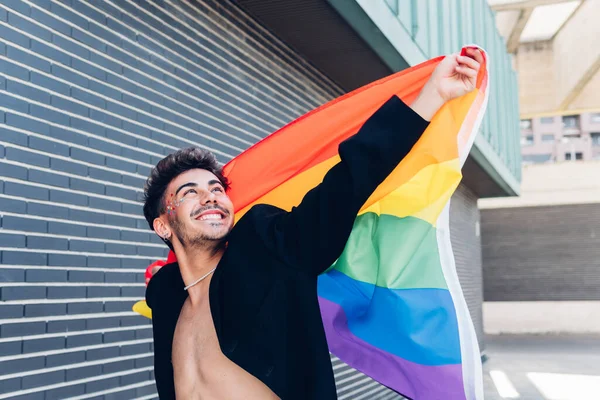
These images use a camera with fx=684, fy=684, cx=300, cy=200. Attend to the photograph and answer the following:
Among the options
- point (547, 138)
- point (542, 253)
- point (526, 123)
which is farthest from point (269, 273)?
point (526, 123)

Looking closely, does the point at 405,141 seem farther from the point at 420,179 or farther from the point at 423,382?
the point at 423,382

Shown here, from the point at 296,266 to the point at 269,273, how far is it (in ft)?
0.35

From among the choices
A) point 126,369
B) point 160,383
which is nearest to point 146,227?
point 126,369

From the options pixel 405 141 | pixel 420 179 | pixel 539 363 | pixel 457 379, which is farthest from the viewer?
pixel 539 363

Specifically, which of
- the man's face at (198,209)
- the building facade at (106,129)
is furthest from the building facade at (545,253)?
the man's face at (198,209)

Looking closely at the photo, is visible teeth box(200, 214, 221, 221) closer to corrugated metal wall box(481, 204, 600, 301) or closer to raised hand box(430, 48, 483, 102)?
raised hand box(430, 48, 483, 102)

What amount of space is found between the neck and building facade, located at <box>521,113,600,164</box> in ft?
84.1

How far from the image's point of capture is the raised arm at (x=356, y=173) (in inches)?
88.0

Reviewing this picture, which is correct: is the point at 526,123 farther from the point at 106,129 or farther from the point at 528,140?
the point at 106,129

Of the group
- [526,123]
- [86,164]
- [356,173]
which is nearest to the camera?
[356,173]

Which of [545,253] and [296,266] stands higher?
[545,253]

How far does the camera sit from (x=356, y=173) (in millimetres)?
2201

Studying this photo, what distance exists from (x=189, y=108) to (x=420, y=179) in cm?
279

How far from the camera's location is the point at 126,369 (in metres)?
4.41
